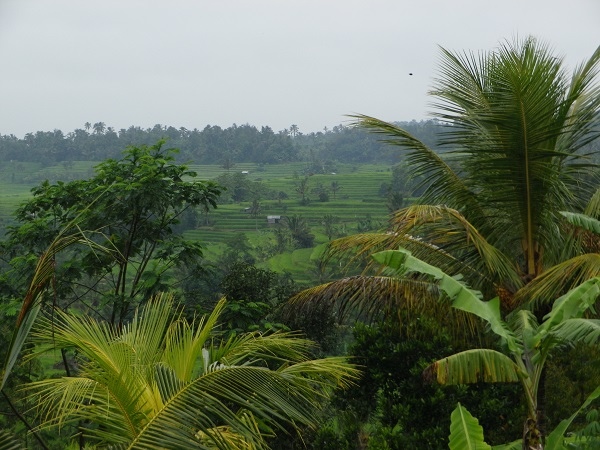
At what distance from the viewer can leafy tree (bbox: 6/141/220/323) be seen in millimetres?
9438

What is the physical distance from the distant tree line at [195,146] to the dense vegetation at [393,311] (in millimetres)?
56917

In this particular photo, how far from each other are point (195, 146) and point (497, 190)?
68839 millimetres

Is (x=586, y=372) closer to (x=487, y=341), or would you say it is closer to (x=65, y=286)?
(x=487, y=341)

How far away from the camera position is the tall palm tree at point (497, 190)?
247 inches

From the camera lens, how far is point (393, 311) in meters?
7.36

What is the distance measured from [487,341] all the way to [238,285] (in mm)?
4075

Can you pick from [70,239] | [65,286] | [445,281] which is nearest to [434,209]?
[445,281]

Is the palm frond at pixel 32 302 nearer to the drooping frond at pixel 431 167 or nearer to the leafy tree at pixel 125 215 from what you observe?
the drooping frond at pixel 431 167

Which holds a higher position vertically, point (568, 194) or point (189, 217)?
point (568, 194)

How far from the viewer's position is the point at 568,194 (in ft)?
21.6

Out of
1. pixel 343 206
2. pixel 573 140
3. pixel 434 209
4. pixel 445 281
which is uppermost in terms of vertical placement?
pixel 573 140

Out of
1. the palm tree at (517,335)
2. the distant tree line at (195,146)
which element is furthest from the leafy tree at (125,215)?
the distant tree line at (195,146)

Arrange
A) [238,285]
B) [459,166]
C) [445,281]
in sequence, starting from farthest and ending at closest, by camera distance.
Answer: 1. [238,285]
2. [459,166]
3. [445,281]

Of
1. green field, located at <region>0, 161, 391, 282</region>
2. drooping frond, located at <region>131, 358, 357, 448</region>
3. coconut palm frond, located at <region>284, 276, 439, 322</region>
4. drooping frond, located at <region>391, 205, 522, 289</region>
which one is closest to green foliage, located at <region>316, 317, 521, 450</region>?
coconut palm frond, located at <region>284, 276, 439, 322</region>
